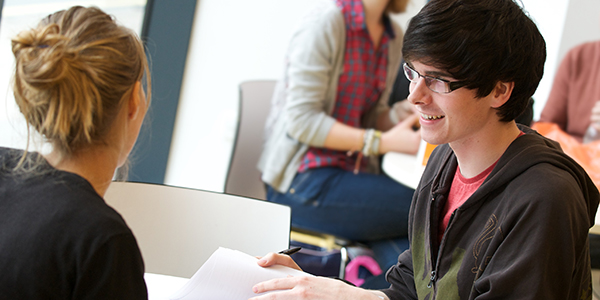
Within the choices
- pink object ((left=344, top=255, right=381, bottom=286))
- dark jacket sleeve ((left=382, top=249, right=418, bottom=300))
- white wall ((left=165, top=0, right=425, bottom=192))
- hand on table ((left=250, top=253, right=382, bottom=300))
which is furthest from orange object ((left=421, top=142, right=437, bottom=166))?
white wall ((left=165, top=0, right=425, bottom=192))

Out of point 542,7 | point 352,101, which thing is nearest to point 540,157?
point 352,101

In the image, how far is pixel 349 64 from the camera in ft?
7.02

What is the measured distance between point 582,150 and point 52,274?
1694 millimetres

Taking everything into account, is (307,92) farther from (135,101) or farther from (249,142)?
(135,101)

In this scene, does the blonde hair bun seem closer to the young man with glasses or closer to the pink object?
the young man with glasses

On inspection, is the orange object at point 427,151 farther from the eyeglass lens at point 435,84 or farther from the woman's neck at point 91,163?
the woman's neck at point 91,163

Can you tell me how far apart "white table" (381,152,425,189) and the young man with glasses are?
0.55 metres

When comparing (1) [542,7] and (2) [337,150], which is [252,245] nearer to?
(2) [337,150]

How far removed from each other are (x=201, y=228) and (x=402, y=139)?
40.9 inches

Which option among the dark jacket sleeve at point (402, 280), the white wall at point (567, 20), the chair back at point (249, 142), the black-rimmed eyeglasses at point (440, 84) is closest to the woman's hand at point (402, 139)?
the chair back at point (249, 142)

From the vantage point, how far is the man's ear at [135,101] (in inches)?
33.0

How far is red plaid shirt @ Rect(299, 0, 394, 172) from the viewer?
211cm

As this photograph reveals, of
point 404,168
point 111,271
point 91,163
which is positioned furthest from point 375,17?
point 111,271

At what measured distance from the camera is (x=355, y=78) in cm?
215
